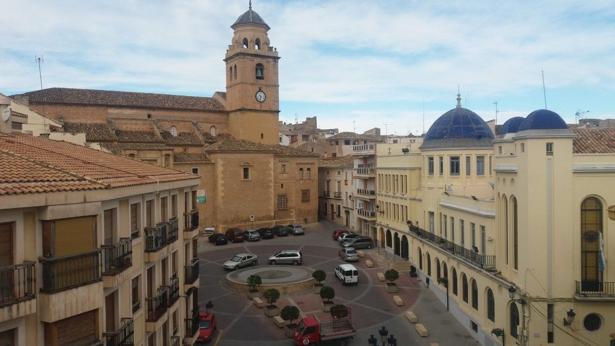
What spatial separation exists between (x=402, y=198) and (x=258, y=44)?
3265 centimetres

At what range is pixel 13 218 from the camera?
9.52m

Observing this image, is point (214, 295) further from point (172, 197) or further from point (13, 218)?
point (13, 218)

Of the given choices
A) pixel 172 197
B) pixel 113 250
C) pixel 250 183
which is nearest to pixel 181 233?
pixel 172 197

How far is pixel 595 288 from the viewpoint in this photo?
22812 millimetres

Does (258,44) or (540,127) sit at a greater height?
(258,44)

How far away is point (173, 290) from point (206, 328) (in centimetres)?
935

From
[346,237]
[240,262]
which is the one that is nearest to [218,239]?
[240,262]

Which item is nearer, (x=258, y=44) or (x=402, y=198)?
(x=402, y=198)

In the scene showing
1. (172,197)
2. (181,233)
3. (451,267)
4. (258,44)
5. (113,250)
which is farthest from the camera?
(258,44)

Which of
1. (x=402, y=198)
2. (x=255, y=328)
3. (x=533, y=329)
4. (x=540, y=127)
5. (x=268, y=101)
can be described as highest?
(x=268, y=101)

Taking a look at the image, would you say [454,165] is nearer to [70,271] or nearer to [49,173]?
[49,173]

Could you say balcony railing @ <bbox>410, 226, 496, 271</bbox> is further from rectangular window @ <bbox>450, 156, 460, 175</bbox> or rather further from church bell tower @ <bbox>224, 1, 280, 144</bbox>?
church bell tower @ <bbox>224, 1, 280, 144</bbox>

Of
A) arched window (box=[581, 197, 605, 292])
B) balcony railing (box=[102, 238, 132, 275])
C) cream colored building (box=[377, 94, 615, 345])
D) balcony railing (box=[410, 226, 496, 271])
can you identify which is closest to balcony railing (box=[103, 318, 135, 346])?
balcony railing (box=[102, 238, 132, 275])

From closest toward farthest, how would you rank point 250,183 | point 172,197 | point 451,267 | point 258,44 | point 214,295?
point 172,197, point 451,267, point 214,295, point 250,183, point 258,44
